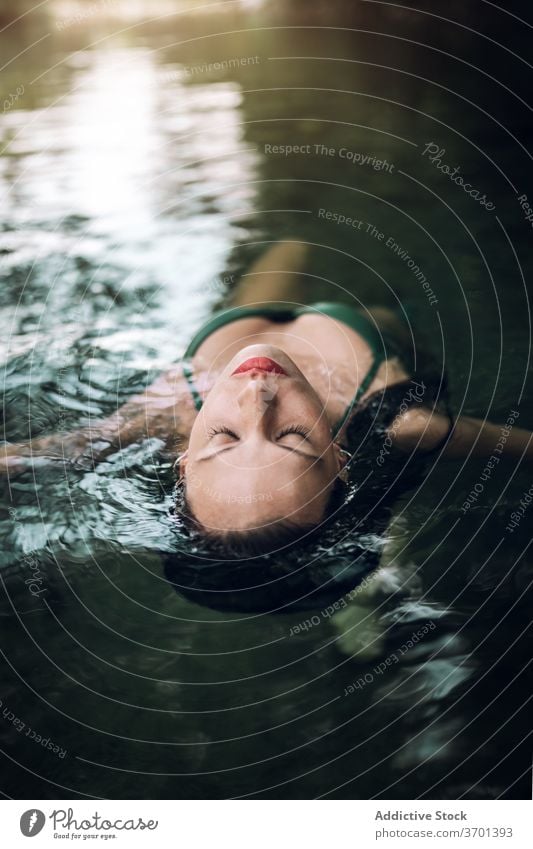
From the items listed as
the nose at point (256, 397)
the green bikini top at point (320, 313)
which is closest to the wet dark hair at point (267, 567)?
the nose at point (256, 397)

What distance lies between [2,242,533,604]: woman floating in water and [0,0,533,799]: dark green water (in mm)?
85

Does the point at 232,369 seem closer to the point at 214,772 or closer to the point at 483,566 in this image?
the point at 483,566

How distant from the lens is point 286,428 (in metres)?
1.68

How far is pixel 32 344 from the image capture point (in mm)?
2646

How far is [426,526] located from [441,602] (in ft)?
0.75

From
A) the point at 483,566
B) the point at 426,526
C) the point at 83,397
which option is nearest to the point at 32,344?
the point at 83,397

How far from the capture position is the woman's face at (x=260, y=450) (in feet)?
5.32

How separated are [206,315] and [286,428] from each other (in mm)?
1199

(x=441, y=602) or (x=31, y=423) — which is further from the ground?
(x=31, y=423)

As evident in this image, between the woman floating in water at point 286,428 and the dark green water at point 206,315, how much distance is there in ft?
0.28

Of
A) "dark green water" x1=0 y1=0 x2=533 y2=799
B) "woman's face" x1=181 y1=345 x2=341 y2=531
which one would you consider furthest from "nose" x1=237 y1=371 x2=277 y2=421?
"dark green water" x1=0 y1=0 x2=533 y2=799

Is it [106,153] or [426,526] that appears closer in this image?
[426,526]

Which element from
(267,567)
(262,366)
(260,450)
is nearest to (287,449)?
(260,450)

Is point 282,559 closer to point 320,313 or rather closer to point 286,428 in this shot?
point 286,428
